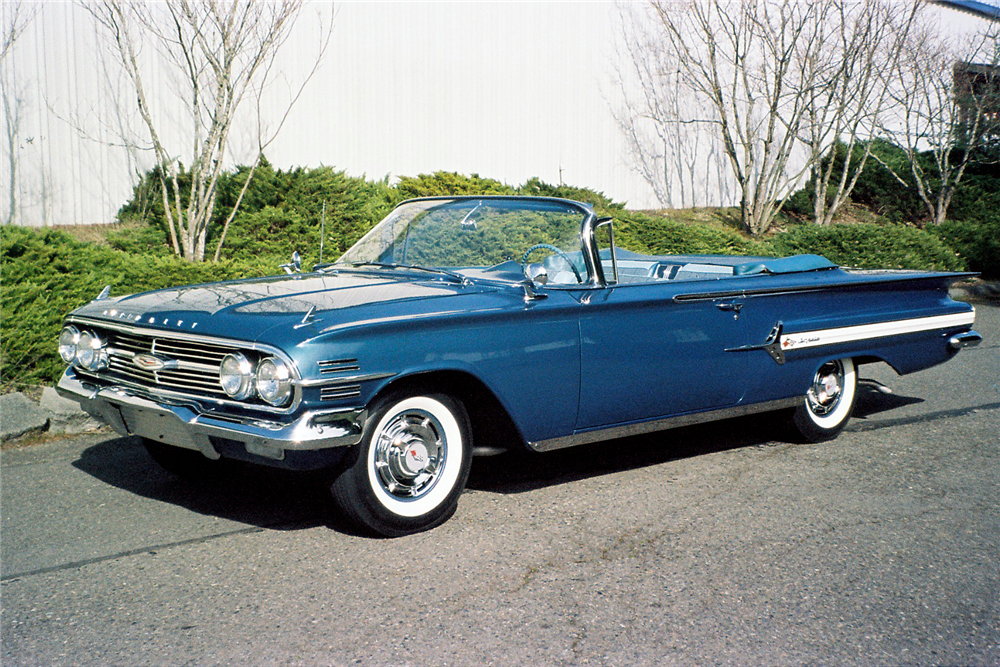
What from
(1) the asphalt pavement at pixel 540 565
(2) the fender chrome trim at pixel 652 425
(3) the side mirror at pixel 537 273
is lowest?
(1) the asphalt pavement at pixel 540 565

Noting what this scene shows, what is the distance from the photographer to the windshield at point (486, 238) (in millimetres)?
Result: 4602

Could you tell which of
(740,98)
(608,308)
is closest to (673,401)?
(608,308)

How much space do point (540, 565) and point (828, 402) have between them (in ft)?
9.01

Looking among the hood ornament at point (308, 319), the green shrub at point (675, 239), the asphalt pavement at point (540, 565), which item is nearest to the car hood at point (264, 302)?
the hood ornament at point (308, 319)

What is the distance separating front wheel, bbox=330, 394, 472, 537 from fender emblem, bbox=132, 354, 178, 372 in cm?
83

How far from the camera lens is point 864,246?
1322 cm

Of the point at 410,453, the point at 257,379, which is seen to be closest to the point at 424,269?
the point at 410,453

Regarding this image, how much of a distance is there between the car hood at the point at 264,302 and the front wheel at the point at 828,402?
232 cm

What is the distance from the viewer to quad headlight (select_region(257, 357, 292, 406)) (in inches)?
137

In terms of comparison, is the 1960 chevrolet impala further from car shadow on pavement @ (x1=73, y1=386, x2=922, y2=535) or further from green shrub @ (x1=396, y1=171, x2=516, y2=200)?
green shrub @ (x1=396, y1=171, x2=516, y2=200)

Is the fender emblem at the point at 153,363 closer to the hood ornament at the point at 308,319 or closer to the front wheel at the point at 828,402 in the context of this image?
the hood ornament at the point at 308,319

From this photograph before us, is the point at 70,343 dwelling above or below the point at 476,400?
above

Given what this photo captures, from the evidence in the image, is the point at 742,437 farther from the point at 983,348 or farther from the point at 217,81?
the point at 217,81

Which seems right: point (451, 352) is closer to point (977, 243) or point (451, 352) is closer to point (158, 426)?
point (158, 426)
